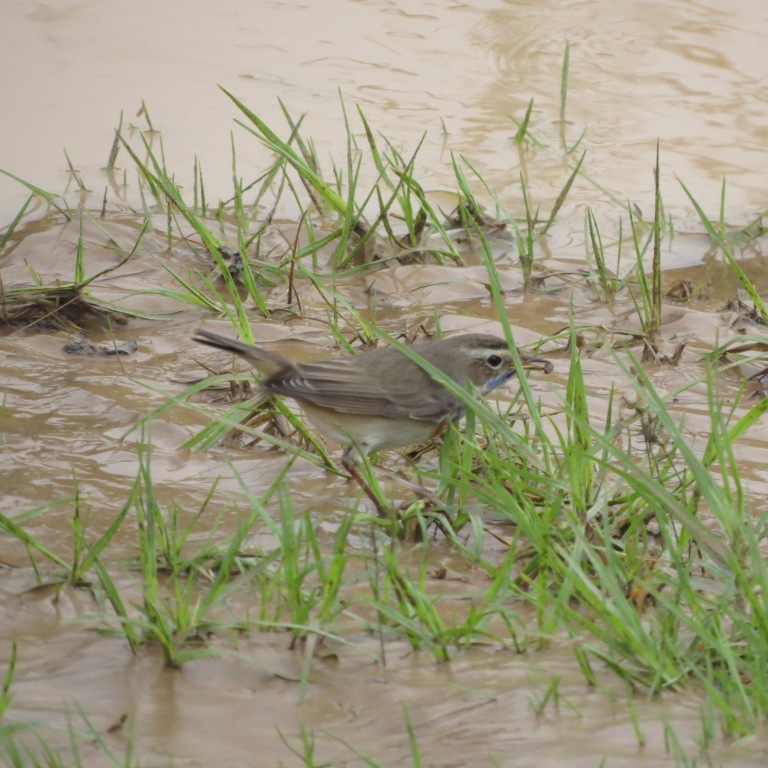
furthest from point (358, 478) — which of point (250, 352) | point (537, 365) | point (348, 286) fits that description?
point (348, 286)

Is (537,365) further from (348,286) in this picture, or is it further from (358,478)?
(348,286)

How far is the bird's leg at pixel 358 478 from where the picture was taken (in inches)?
205

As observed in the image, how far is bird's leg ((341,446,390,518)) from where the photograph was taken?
5.22 metres

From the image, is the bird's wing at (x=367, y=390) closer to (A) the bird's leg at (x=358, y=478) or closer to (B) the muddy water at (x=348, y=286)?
(A) the bird's leg at (x=358, y=478)

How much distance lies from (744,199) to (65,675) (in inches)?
295

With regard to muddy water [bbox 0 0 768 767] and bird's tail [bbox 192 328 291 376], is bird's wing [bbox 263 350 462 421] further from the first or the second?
muddy water [bbox 0 0 768 767]

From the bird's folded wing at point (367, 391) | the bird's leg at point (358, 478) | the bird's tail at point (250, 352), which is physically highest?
the bird's tail at point (250, 352)

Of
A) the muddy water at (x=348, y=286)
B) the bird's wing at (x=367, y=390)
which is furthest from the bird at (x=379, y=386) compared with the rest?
the muddy water at (x=348, y=286)

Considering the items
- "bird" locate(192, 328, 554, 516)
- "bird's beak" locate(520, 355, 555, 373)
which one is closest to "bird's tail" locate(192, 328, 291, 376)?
"bird" locate(192, 328, 554, 516)

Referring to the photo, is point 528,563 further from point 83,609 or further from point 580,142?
point 580,142

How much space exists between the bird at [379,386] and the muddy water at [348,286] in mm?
313

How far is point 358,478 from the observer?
5.47 metres

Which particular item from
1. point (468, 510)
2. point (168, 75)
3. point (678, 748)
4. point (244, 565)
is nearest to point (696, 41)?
point (168, 75)

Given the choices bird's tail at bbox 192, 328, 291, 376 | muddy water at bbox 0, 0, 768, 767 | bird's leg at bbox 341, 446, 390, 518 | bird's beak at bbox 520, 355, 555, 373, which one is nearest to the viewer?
muddy water at bbox 0, 0, 768, 767
